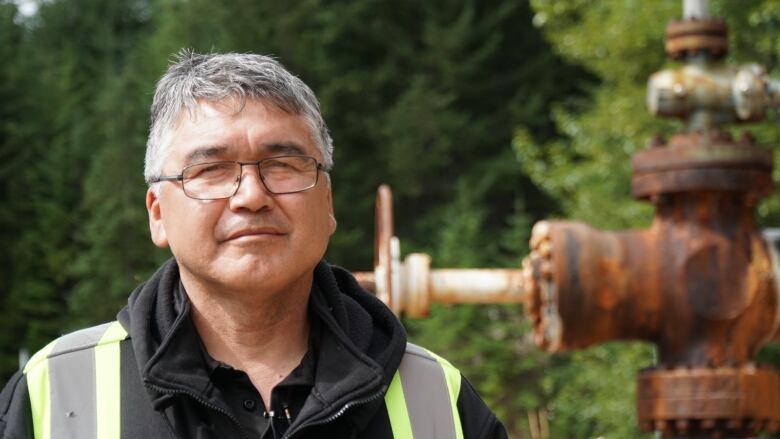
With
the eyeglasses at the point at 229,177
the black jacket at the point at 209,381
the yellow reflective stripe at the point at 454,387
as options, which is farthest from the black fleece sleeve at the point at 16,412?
the yellow reflective stripe at the point at 454,387

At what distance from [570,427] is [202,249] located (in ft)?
61.1

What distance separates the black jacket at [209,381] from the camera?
7.76 ft

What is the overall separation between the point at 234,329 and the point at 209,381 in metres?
0.15

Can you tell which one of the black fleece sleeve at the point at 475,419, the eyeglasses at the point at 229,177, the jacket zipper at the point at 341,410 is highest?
the eyeglasses at the point at 229,177

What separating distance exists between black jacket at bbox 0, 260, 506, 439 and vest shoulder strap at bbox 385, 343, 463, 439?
3 cm

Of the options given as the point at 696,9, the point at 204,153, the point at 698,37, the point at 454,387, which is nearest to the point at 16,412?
the point at 204,153

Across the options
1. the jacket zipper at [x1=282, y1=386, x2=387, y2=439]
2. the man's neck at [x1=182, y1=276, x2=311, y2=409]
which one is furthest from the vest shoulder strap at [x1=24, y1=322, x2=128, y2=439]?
the jacket zipper at [x1=282, y1=386, x2=387, y2=439]

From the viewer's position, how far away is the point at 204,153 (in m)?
2.44

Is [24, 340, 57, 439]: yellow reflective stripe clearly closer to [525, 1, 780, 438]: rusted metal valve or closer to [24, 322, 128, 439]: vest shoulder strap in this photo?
[24, 322, 128, 439]: vest shoulder strap

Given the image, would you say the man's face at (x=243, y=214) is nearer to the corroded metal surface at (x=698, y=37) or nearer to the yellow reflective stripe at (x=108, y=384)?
the yellow reflective stripe at (x=108, y=384)

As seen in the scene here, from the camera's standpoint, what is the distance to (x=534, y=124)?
26.9 metres

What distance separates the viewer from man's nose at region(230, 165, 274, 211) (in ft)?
7.88

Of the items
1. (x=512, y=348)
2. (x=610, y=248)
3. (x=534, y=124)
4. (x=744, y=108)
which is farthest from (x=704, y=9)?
(x=534, y=124)

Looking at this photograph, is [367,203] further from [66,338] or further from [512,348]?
[66,338]
